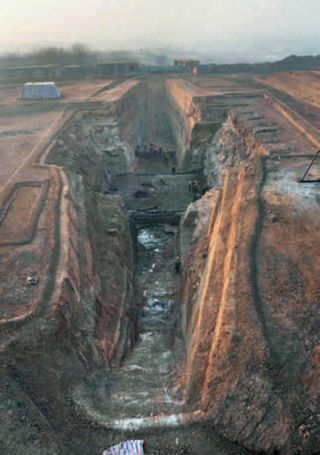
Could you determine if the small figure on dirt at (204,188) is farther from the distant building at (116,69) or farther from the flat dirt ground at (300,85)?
the distant building at (116,69)

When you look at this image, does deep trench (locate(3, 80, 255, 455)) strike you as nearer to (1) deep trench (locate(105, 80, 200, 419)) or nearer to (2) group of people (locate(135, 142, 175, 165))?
(1) deep trench (locate(105, 80, 200, 419))

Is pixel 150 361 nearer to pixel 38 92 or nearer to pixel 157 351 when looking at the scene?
pixel 157 351

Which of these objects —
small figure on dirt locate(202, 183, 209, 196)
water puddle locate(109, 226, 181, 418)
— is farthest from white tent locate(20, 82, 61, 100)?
water puddle locate(109, 226, 181, 418)

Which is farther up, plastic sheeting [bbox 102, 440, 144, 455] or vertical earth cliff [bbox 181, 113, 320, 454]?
vertical earth cliff [bbox 181, 113, 320, 454]

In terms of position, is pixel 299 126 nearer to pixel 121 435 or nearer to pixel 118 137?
pixel 118 137

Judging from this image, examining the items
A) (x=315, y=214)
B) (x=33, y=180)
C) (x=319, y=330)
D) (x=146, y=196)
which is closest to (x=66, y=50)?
(x=146, y=196)

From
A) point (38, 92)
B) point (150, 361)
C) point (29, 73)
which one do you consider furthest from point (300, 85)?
point (150, 361)
